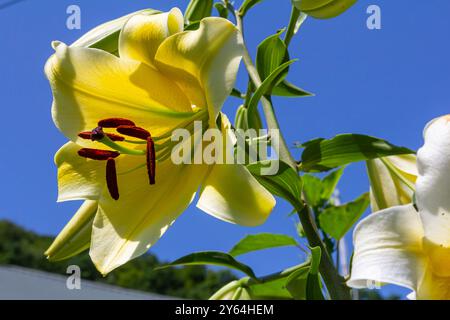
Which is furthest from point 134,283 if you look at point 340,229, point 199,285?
point 340,229

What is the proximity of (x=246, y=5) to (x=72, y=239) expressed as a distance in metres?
0.39

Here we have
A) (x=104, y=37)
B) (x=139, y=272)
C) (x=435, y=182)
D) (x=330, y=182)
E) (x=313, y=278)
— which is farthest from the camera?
(x=139, y=272)

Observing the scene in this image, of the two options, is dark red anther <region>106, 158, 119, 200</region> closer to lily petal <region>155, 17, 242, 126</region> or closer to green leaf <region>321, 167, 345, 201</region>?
lily petal <region>155, 17, 242, 126</region>

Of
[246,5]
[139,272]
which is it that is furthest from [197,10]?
[139,272]

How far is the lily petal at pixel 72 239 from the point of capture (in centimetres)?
61

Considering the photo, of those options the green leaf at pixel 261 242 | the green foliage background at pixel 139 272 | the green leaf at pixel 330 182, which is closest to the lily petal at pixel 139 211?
the green leaf at pixel 261 242

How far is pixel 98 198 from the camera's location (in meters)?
0.63

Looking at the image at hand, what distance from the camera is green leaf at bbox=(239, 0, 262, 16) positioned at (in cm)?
80

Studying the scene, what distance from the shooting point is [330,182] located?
0.93 metres

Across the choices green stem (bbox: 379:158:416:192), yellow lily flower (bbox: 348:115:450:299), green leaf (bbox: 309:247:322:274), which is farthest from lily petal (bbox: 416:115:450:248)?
green stem (bbox: 379:158:416:192)

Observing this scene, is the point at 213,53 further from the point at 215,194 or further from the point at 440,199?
the point at 440,199

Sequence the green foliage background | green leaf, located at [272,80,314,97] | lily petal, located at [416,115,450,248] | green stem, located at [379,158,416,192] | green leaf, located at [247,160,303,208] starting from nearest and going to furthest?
1. lily petal, located at [416,115,450,248]
2. green leaf, located at [247,160,303,208]
3. green stem, located at [379,158,416,192]
4. green leaf, located at [272,80,314,97]
5. the green foliage background

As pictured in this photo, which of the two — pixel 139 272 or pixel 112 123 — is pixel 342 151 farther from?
pixel 139 272
